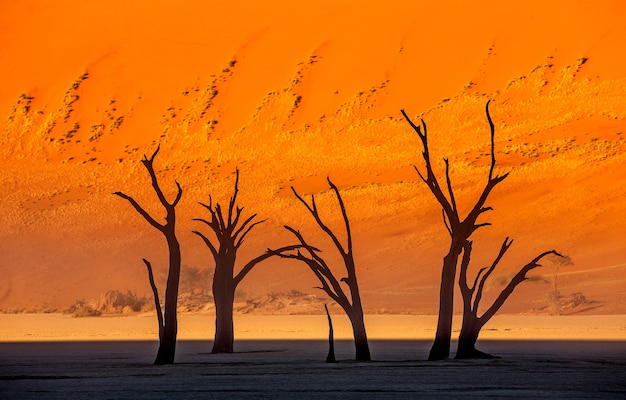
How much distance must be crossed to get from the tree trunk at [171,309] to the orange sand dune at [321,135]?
41356 millimetres

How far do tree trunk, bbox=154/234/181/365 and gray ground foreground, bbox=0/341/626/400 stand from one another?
36cm

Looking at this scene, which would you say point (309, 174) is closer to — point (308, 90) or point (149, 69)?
point (308, 90)

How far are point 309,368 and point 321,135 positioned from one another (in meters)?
58.1

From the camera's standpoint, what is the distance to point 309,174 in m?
77.9

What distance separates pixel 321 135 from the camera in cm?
8025

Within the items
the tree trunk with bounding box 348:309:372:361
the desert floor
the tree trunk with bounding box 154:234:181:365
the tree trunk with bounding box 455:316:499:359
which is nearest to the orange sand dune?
the desert floor

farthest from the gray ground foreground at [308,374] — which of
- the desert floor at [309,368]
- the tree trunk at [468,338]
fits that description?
the tree trunk at [468,338]

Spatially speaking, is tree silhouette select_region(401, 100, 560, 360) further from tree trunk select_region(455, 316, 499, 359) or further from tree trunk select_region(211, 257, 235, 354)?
tree trunk select_region(211, 257, 235, 354)

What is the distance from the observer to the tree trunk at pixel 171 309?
78.4 feet

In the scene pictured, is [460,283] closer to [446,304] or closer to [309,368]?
[446,304]

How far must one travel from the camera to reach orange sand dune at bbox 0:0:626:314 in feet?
244

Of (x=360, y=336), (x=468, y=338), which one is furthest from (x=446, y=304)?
(x=360, y=336)

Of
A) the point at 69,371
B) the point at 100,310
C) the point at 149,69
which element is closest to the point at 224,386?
the point at 69,371

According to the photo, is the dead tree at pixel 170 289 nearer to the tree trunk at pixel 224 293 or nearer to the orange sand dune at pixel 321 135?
the tree trunk at pixel 224 293
